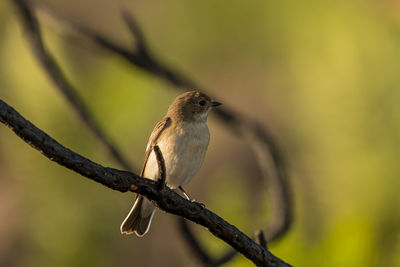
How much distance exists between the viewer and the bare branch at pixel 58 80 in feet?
16.0

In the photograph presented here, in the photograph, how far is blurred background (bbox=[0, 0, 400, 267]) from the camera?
546cm

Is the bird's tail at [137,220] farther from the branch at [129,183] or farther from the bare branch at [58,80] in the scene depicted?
the branch at [129,183]

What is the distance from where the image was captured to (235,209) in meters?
4.90

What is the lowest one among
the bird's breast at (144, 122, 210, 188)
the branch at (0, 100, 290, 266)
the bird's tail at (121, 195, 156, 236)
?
the branch at (0, 100, 290, 266)

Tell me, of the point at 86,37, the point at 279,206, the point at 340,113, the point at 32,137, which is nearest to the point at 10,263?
the point at 86,37

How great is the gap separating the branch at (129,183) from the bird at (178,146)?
1296mm

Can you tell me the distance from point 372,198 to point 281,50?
2.78 metres

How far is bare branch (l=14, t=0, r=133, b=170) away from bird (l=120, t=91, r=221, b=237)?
1.38 ft

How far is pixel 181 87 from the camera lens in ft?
18.5

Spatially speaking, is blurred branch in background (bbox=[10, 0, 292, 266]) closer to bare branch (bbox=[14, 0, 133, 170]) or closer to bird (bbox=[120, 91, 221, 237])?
bare branch (bbox=[14, 0, 133, 170])

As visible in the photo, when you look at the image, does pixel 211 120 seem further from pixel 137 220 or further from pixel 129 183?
pixel 129 183

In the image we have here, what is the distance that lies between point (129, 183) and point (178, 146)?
1.68m

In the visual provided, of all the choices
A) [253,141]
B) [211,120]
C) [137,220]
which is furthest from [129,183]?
[211,120]

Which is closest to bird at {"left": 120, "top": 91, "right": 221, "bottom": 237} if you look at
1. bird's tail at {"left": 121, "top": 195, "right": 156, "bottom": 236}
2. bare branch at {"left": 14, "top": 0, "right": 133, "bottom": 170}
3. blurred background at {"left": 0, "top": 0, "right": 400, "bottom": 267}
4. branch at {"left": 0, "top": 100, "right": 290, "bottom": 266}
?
bird's tail at {"left": 121, "top": 195, "right": 156, "bottom": 236}
